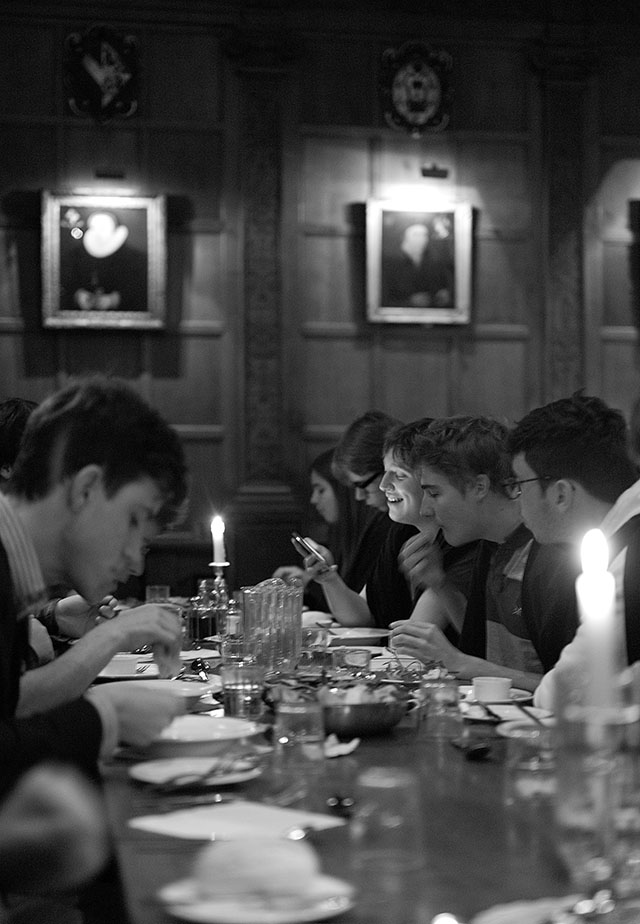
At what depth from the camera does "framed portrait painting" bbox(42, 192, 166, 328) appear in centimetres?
792

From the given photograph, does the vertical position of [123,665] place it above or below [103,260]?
below

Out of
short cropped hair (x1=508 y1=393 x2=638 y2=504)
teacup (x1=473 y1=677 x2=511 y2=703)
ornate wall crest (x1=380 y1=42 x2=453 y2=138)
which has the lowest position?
teacup (x1=473 y1=677 x2=511 y2=703)

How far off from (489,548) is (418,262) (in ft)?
14.3

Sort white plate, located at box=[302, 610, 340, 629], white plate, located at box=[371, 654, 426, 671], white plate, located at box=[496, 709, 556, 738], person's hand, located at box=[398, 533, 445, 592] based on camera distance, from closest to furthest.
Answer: white plate, located at box=[496, 709, 556, 738], white plate, located at box=[371, 654, 426, 671], person's hand, located at box=[398, 533, 445, 592], white plate, located at box=[302, 610, 340, 629]

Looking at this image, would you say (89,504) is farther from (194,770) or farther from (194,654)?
(194,654)

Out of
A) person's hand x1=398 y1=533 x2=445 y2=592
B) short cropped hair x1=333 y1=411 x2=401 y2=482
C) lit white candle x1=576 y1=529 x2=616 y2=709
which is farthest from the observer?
short cropped hair x1=333 y1=411 x2=401 y2=482

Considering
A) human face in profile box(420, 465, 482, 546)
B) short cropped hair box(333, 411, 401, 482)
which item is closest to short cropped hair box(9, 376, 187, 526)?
human face in profile box(420, 465, 482, 546)

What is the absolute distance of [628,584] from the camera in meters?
2.94

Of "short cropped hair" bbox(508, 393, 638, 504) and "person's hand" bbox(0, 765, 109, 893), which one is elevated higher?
"short cropped hair" bbox(508, 393, 638, 504)

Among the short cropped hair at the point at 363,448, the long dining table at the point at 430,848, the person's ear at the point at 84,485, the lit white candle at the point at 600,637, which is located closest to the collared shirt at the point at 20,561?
the person's ear at the point at 84,485

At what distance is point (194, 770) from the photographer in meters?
2.11

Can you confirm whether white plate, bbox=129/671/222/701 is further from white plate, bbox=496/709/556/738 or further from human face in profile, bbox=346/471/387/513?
human face in profile, bbox=346/471/387/513

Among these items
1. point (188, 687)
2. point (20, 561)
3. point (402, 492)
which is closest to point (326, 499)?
point (402, 492)

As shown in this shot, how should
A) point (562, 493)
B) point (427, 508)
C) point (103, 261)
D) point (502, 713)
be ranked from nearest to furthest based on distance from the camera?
point (502, 713), point (562, 493), point (427, 508), point (103, 261)
